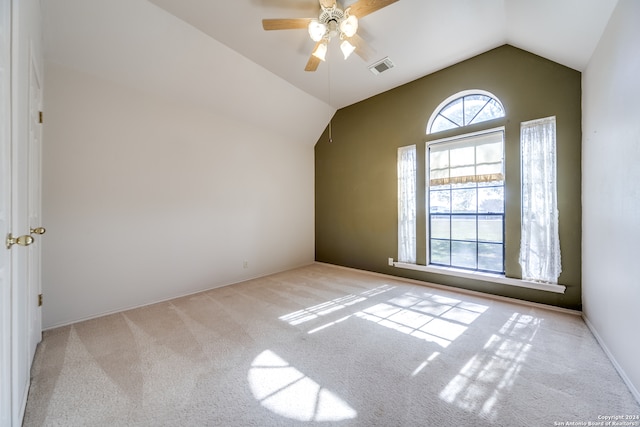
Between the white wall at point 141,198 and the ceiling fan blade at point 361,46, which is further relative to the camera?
the white wall at point 141,198

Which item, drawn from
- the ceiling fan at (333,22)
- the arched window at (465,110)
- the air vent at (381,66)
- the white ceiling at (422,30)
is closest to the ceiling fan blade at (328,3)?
the ceiling fan at (333,22)

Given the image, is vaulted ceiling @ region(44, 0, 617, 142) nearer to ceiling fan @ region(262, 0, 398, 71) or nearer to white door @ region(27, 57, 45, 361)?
ceiling fan @ region(262, 0, 398, 71)

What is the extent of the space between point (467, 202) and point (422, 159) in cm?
94

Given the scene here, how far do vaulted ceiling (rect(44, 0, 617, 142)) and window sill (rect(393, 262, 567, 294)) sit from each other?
2473mm

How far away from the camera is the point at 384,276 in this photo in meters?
4.24

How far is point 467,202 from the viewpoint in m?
3.53

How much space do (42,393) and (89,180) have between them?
207 centimetres

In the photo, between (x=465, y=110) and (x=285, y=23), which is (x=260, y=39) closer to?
(x=285, y=23)

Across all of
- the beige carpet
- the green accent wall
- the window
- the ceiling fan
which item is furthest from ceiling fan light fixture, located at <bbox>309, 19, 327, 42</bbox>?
the beige carpet

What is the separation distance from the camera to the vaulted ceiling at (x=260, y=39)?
90.5 inches

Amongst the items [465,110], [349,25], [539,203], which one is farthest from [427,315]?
[349,25]

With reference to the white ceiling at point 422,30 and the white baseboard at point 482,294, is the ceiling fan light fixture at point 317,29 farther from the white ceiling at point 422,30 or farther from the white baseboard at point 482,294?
the white baseboard at point 482,294

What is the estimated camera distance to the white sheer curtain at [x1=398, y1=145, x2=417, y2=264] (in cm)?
389

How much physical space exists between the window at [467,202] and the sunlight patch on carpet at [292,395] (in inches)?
113
